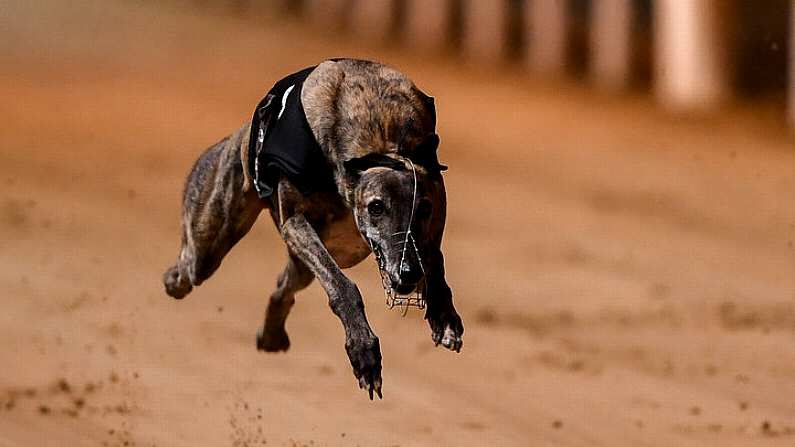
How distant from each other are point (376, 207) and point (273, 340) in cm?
161

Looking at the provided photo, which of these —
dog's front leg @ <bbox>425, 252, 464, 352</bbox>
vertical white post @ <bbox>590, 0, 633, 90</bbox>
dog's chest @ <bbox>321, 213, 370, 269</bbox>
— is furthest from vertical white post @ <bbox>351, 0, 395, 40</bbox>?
dog's front leg @ <bbox>425, 252, 464, 352</bbox>

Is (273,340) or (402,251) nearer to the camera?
(402,251)

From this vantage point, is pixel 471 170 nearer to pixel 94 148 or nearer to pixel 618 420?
pixel 94 148

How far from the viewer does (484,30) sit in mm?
14555

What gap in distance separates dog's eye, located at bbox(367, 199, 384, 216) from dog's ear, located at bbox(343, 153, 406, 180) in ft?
0.31

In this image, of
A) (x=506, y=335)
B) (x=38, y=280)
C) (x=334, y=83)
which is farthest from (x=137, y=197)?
(x=334, y=83)

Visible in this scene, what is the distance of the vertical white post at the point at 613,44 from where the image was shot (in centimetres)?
1334

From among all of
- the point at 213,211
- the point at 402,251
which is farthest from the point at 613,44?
the point at 402,251

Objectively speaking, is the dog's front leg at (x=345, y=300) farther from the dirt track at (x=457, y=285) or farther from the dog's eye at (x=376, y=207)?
the dirt track at (x=457, y=285)

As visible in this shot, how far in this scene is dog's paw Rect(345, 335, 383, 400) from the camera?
12.3 ft

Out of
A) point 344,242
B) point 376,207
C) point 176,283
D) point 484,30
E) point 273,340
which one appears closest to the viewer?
point 376,207

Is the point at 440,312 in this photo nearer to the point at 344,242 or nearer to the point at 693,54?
the point at 344,242

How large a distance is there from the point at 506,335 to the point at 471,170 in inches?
121

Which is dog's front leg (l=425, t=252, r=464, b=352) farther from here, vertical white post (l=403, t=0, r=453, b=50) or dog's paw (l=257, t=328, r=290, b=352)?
vertical white post (l=403, t=0, r=453, b=50)
